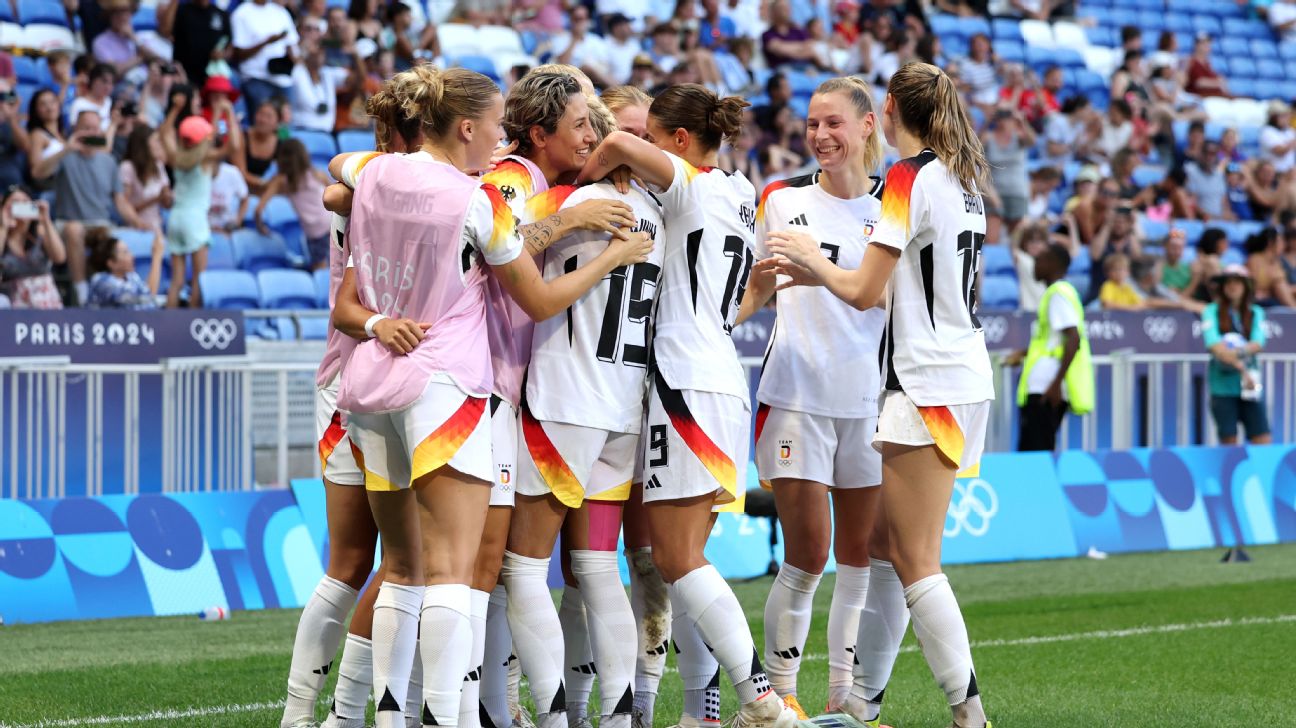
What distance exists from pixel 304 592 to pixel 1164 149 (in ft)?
51.6

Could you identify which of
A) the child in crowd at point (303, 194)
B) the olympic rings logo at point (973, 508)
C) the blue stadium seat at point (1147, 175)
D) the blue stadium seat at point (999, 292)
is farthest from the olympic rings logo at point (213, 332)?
the blue stadium seat at point (1147, 175)

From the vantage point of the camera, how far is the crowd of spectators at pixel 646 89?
1234 centimetres

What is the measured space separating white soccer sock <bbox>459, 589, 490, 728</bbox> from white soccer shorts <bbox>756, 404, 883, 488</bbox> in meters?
1.33

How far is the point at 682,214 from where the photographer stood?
5.16m

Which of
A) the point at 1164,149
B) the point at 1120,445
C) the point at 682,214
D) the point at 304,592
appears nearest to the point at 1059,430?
the point at 1120,445

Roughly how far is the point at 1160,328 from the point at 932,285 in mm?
9136

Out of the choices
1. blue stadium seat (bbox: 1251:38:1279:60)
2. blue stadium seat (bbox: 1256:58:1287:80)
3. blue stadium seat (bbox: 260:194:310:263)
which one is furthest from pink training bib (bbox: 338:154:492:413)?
blue stadium seat (bbox: 1251:38:1279:60)

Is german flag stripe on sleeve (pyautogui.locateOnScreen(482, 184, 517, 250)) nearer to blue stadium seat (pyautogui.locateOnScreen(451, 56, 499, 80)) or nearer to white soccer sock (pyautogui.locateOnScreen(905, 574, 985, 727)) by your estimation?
white soccer sock (pyautogui.locateOnScreen(905, 574, 985, 727))

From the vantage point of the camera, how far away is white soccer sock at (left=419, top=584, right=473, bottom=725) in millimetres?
4648

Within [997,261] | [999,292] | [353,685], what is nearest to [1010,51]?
[997,261]

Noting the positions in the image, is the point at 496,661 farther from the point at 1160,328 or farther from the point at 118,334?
the point at 1160,328

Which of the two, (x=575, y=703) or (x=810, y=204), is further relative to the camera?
(x=810, y=204)

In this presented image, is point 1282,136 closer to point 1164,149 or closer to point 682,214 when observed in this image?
point 1164,149

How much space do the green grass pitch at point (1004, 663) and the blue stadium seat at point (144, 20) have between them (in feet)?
24.4
